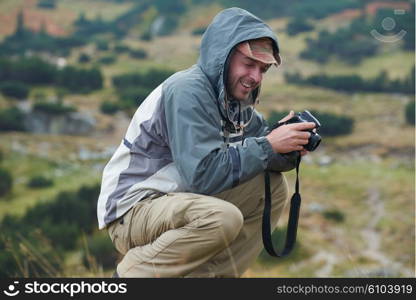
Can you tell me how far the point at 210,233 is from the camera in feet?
11.4

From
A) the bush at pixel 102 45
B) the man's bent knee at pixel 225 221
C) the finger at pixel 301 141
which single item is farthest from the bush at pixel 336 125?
the man's bent knee at pixel 225 221

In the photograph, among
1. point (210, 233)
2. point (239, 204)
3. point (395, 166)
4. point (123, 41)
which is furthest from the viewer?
point (123, 41)

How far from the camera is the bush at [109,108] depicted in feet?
126

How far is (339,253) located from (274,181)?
16.7 meters

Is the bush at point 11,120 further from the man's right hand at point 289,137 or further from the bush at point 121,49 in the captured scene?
the man's right hand at point 289,137

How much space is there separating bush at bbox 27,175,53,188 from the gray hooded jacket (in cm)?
2607

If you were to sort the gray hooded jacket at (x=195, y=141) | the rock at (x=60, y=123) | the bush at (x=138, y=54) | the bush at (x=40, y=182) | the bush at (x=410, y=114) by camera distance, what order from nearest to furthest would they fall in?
the gray hooded jacket at (x=195, y=141)
the bush at (x=40, y=182)
the bush at (x=410, y=114)
the rock at (x=60, y=123)
the bush at (x=138, y=54)

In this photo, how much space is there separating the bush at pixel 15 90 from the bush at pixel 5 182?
1529 cm

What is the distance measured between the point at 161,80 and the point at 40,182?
17123 millimetres

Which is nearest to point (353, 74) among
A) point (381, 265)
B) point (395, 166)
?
point (395, 166)

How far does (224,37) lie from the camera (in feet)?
12.0

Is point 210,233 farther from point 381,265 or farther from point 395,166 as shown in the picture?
point 395,166

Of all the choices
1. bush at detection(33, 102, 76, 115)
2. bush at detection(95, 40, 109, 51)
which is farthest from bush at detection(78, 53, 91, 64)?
bush at detection(33, 102, 76, 115)

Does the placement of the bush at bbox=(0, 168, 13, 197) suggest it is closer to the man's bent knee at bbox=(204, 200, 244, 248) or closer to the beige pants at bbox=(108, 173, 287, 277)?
the beige pants at bbox=(108, 173, 287, 277)
